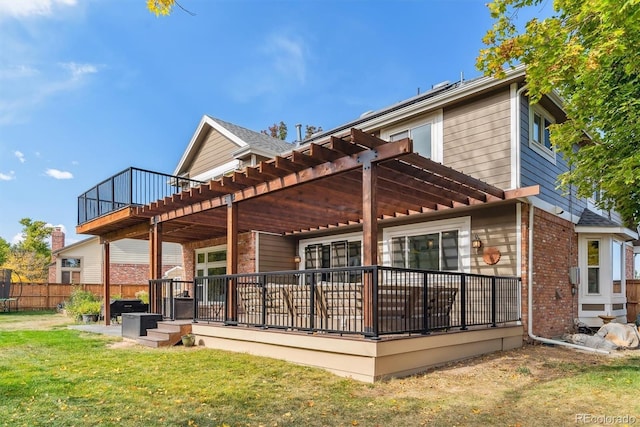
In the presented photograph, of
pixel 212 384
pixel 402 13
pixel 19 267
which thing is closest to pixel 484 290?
pixel 212 384

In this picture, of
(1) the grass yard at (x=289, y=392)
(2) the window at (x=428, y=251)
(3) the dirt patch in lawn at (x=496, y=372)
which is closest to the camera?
(1) the grass yard at (x=289, y=392)

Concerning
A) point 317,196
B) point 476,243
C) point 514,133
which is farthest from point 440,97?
point 317,196

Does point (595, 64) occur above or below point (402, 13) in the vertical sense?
below

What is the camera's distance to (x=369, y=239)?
580 centimetres

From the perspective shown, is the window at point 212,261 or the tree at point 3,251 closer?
the window at point 212,261

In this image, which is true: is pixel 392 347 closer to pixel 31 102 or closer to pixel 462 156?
pixel 462 156

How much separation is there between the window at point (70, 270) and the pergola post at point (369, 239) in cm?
2772

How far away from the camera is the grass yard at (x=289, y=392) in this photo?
13.5 ft

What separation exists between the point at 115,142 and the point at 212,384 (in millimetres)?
21826

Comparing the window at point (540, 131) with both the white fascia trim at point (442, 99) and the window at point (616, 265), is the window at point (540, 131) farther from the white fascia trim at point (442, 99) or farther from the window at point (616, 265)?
the window at point (616, 265)

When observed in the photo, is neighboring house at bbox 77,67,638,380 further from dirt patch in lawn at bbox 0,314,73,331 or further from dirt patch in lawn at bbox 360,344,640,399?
dirt patch in lawn at bbox 0,314,73,331

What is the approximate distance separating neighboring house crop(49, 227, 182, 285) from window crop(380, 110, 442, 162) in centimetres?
2047

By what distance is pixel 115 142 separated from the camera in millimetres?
23844

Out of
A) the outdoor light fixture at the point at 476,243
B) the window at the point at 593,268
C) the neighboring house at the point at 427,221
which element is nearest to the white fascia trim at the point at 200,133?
the neighboring house at the point at 427,221
